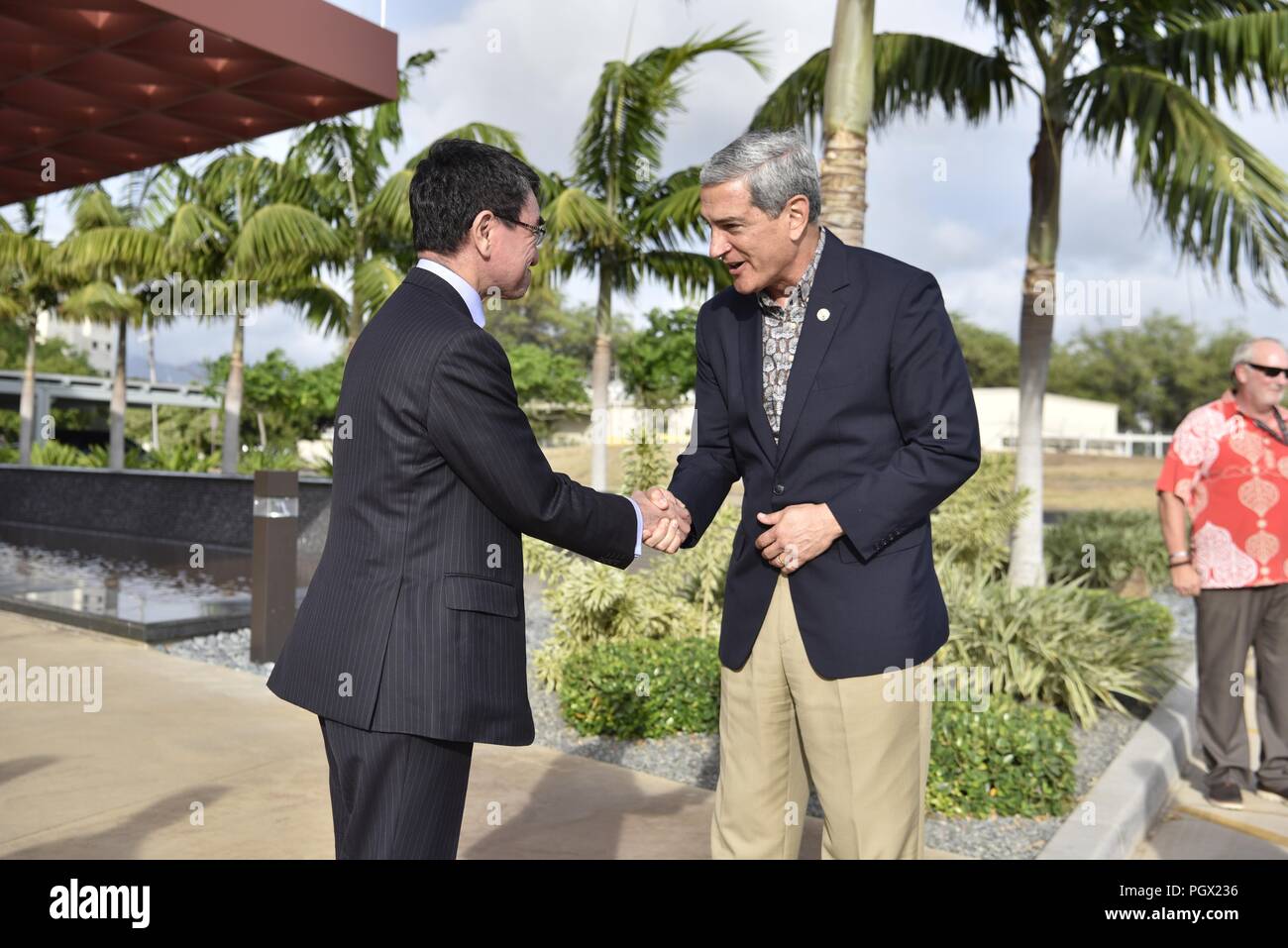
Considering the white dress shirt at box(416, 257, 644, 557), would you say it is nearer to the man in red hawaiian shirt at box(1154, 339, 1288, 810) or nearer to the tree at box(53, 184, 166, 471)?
the man in red hawaiian shirt at box(1154, 339, 1288, 810)

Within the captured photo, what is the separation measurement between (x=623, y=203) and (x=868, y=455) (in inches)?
708

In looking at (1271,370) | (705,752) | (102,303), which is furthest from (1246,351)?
(102,303)

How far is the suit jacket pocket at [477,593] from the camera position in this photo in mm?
2115

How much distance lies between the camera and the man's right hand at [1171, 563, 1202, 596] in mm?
5145

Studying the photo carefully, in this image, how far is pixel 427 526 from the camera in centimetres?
211

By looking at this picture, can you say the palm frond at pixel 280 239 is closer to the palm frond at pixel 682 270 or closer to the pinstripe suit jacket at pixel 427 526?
the palm frond at pixel 682 270

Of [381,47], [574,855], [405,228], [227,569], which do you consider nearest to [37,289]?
[405,228]

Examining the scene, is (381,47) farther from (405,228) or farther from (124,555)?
(405,228)

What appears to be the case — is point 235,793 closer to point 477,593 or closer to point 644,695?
point 644,695

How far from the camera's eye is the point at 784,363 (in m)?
2.56

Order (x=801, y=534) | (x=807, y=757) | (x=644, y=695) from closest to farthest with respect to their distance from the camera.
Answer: (x=801, y=534) < (x=807, y=757) < (x=644, y=695)

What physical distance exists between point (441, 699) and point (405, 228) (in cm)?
1743

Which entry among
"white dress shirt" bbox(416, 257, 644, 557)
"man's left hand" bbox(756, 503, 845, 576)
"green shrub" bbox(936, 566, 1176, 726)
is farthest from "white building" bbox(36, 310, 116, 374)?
"man's left hand" bbox(756, 503, 845, 576)

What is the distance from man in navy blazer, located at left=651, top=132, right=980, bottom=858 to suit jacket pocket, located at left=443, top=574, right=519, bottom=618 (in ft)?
1.98
